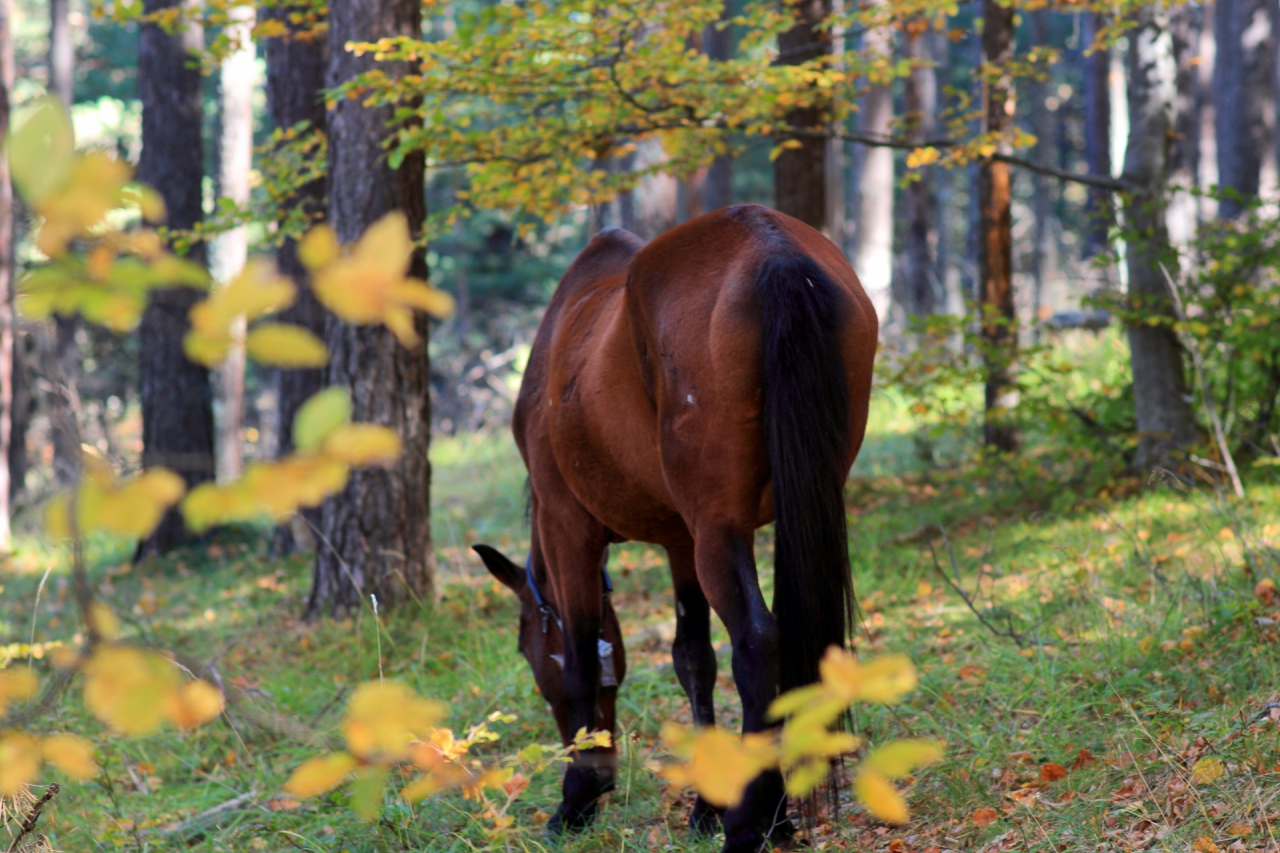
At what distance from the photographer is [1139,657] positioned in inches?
152

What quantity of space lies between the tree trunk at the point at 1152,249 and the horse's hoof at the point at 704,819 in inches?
170

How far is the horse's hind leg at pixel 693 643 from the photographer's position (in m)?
3.94

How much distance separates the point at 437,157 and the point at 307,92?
309 centimetres

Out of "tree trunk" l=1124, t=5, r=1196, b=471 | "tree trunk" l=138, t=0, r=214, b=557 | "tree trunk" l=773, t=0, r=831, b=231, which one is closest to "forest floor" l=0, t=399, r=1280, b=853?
"tree trunk" l=1124, t=5, r=1196, b=471

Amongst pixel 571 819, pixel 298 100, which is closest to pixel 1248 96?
pixel 298 100

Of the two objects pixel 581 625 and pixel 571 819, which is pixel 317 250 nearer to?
pixel 581 625

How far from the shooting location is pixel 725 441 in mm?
2992

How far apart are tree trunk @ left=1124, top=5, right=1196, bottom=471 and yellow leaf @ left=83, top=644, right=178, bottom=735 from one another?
6.54 m

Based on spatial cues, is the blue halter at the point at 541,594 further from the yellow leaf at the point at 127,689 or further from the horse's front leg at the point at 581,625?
the yellow leaf at the point at 127,689

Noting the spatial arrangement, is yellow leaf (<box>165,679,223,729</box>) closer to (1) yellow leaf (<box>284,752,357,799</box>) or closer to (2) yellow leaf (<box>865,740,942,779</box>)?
(1) yellow leaf (<box>284,752,357,799</box>)

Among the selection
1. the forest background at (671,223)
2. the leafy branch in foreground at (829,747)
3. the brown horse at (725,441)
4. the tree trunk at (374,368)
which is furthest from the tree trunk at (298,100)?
the leafy branch in foreground at (829,747)

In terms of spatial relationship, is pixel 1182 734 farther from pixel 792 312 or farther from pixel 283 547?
pixel 283 547

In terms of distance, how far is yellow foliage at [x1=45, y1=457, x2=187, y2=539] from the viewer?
0.89m

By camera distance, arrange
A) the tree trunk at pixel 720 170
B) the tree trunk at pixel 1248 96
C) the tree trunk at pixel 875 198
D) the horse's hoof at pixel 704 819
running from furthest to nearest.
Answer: the tree trunk at pixel 720 170
the tree trunk at pixel 875 198
the tree trunk at pixel 1248 96
the horse's hoof at pixel 704 819
